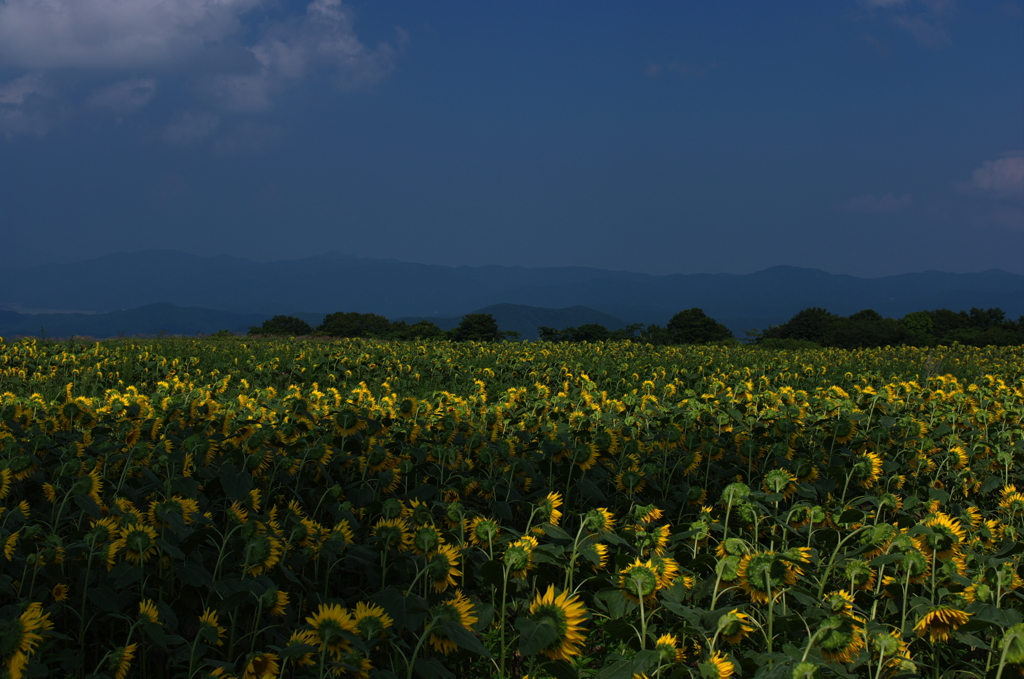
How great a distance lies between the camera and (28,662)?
1561 millimetres

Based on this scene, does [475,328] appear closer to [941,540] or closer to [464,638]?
[941,540]

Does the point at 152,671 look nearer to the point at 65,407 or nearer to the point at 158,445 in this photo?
the point at 158,445

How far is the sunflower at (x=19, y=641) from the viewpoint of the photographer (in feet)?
4.92

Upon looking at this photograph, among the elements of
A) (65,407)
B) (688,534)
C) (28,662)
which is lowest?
(28,662)

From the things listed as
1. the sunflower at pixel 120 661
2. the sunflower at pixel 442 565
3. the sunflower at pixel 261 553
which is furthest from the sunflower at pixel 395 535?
the sunflower at pixel 120 661

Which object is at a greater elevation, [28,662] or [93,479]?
[93,479]

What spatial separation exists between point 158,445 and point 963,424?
5127 millimetres

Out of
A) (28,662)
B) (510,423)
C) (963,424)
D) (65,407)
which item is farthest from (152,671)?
(963,424)

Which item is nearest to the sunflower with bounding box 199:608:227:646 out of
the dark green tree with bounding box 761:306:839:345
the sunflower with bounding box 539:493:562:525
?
the sunflower with bounding box 539:493:562:525

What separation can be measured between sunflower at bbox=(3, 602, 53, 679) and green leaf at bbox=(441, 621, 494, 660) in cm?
96

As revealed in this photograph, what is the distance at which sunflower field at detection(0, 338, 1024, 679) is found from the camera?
1760 mm

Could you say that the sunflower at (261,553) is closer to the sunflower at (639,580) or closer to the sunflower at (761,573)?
the sunflower at (639,580)

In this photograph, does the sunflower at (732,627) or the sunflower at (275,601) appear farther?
the sunflower at (275,601)

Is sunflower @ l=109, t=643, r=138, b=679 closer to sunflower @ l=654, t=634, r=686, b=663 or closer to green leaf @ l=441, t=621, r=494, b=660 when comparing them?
green leaf @ l=441, t=621, r=494, b=660
